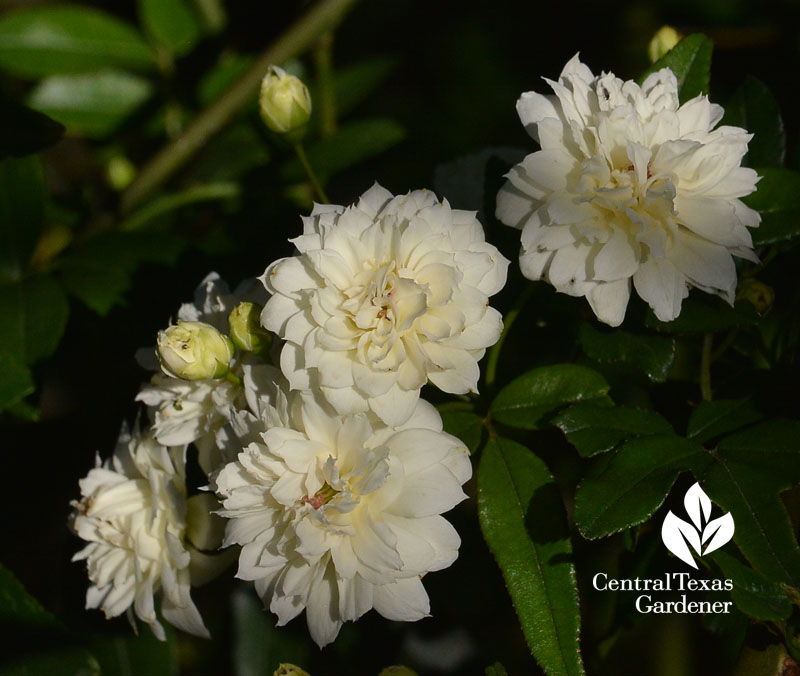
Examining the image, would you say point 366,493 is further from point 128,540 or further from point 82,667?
point 82,667

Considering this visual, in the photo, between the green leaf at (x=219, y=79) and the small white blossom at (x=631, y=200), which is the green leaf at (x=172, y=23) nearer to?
the green leaf at (x=219, y=79)

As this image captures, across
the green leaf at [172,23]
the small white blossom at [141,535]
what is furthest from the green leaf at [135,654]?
the green leaf at [172,23]

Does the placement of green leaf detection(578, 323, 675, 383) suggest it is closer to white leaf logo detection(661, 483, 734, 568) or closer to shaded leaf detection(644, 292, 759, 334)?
shaded leaf detection(644, 292, 759, 334)

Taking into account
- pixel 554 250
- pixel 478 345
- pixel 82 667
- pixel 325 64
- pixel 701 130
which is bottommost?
pixel 82 667

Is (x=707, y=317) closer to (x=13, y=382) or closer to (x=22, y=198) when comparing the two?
(x=13, y=382)

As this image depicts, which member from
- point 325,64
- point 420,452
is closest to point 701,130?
point 420,452

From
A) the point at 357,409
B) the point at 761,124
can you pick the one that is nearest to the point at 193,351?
the point at 357,409
